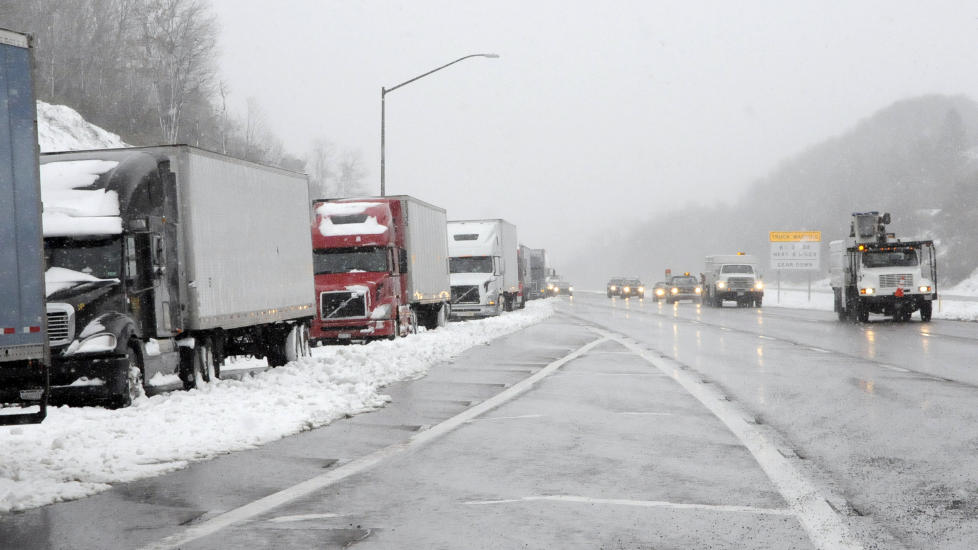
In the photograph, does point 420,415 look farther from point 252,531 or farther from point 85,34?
point 85,34

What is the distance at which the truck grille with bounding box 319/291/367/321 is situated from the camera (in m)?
26.3

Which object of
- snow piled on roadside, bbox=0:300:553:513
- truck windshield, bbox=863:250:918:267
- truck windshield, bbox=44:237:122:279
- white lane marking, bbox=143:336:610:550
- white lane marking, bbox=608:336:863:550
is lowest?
white lane marking, bbox=608:336:863:550

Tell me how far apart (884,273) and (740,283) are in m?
22.1

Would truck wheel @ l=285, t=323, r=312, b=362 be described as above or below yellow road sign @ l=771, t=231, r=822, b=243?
below

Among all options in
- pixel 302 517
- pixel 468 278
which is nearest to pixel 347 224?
pixel 468 278

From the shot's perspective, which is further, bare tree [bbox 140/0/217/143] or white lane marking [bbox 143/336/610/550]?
bare tree [bbox 140/0/217/143]

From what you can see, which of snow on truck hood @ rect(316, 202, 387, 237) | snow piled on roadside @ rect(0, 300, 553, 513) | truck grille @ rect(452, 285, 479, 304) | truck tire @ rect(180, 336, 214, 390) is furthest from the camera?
truck grille @ rect(452, 285, 479, 304)

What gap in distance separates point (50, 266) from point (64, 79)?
64.5 metres

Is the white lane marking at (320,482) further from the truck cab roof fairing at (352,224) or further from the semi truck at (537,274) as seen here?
the semi truck at (537,274)

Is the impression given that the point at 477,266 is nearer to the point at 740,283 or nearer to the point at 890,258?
the point at 890,258

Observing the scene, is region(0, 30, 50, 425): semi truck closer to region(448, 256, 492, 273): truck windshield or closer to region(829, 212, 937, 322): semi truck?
region(829, 212, 937, 322): semi truck

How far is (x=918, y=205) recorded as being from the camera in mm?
153625

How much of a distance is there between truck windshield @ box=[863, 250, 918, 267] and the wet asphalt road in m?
23.0

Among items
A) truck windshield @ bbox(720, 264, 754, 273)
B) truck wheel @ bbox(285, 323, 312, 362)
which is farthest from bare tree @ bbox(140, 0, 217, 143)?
truck wheel @ bbox(285, 323, 312, 362)
